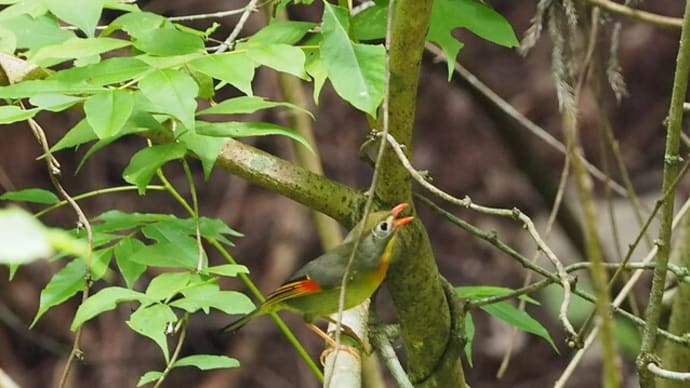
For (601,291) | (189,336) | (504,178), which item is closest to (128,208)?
(189,336)

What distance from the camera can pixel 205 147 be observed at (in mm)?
1488

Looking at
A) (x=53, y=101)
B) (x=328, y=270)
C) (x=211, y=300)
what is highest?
(x=53, y=101)

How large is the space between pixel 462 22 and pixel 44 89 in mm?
658

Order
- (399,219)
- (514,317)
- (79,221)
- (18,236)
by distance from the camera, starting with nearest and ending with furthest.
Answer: (18,236), (399,219), (79,221), (514,317)

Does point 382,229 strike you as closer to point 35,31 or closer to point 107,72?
point 107,72

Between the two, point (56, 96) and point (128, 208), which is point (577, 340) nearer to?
point (56, 96)

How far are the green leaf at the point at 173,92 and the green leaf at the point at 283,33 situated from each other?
19 centimetres

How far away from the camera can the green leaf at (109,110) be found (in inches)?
52.6

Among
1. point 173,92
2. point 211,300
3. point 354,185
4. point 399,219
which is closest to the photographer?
point 173,92

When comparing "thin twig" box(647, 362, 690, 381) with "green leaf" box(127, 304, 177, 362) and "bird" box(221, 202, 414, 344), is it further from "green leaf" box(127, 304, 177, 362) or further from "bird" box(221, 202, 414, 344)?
"green leaf" box(127, 304, 177, 362)

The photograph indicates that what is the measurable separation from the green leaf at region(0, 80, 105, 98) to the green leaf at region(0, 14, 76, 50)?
159 millimetres

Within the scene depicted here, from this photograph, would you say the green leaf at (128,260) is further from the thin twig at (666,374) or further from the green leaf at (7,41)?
the thin twig at (666,374)

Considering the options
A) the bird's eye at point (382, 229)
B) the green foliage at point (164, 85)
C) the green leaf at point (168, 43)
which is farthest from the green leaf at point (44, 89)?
the bird's eye at point (382, 229)

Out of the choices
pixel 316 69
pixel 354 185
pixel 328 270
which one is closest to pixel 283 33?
pixel 316 69
